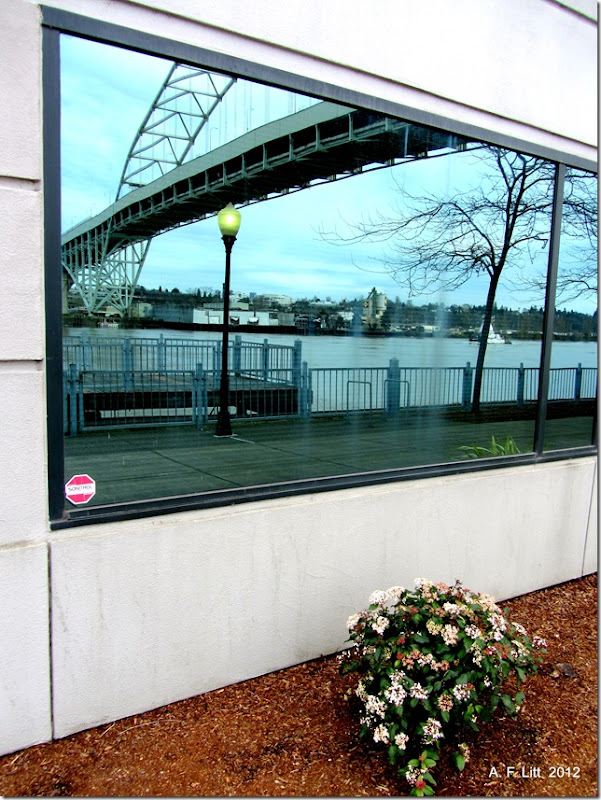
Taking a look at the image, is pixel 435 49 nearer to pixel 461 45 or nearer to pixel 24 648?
pixel 461 45

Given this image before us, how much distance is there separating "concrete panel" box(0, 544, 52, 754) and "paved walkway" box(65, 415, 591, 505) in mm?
404

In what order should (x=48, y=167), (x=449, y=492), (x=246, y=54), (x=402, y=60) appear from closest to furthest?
1. (x=48, y=167)
2. (x=246, y=54)
3. (x=402, y=60)
4. (x=449, y=492)

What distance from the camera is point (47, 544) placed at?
9.04 feet

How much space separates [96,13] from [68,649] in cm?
271

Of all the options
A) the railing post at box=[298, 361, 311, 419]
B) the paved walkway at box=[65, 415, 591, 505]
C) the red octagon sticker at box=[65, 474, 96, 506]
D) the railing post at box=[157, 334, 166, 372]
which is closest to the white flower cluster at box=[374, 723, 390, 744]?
the paved walkway at box=[65, 415, 591, 505]

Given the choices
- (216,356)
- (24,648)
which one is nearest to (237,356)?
(216,356)

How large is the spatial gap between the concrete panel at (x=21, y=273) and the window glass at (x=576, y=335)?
12.4ft

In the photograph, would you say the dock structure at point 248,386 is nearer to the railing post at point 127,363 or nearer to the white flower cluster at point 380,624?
the railing post at point 127,363

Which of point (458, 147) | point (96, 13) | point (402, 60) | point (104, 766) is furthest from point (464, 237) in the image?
point (104, 766)

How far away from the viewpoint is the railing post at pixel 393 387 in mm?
4383

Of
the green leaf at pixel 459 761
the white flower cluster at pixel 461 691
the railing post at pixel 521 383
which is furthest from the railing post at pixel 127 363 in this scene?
the railing post at pixel 521 383

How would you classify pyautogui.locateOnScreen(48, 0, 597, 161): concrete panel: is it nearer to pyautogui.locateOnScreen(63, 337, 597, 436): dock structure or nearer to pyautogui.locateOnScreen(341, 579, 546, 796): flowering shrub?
pyautogui.locateOnScreen(63, 337, 597, 436): dock structure

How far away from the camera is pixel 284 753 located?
282 centimetres

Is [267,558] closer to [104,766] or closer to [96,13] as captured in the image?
[104,766]
